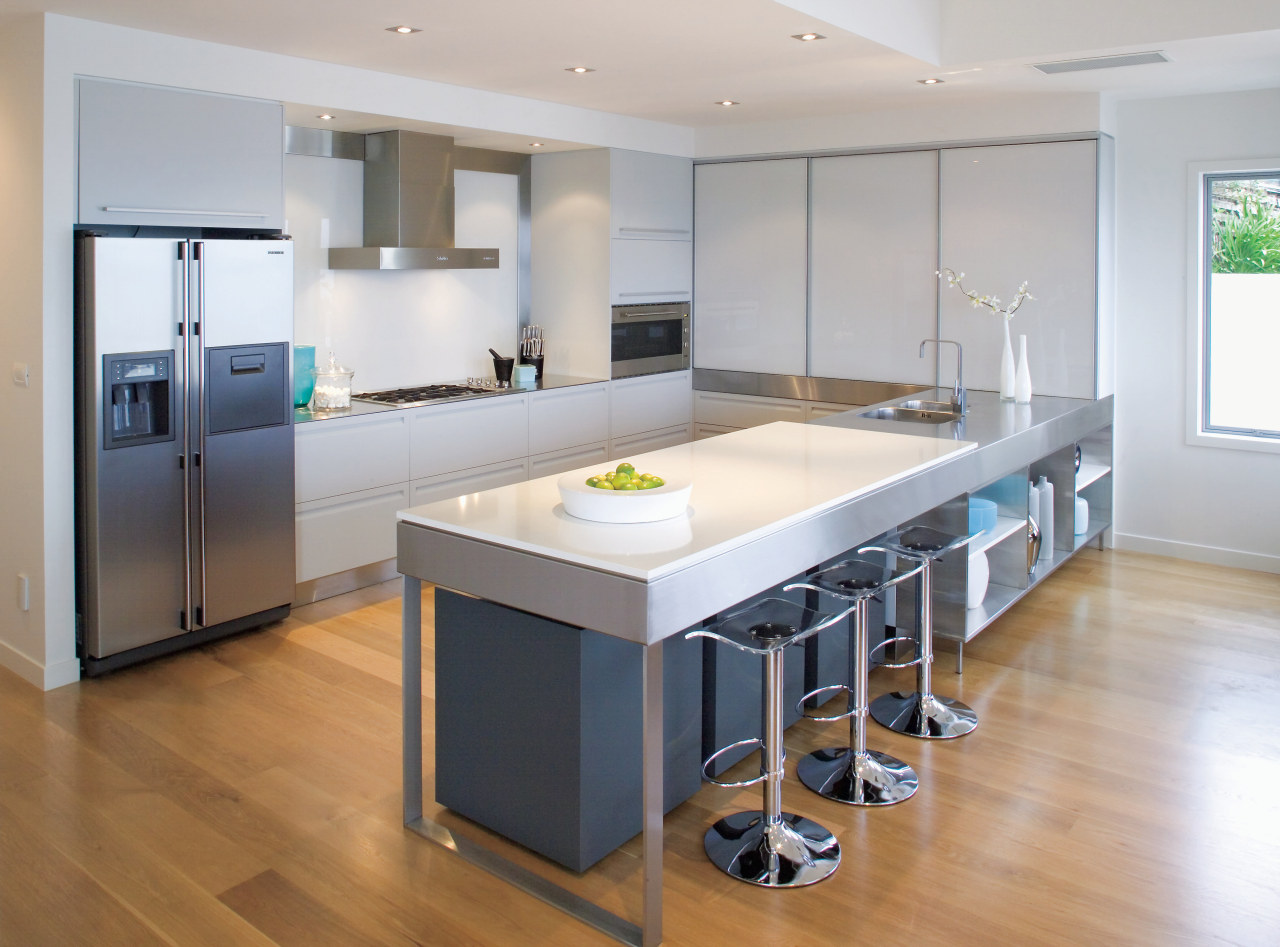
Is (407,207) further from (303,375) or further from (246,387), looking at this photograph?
(246,387)

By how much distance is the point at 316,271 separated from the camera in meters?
5.33

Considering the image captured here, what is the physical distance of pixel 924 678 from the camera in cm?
366

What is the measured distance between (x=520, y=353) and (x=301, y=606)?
2.12 metres

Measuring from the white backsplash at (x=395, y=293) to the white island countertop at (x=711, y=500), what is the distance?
230 centimetres

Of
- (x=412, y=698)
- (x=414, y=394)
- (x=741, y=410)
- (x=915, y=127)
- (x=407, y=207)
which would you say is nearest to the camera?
(x=412, y=698)

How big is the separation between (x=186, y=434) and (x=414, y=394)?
1.62 m

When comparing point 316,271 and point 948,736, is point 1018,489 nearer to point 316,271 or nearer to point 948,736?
point 948,736

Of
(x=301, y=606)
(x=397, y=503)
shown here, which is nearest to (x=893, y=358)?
(x=397, y=503)

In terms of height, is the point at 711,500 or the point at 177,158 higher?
the point at 177,158

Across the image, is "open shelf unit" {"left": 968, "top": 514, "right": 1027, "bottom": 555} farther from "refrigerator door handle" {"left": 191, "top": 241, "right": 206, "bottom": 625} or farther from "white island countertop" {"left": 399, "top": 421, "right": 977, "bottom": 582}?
"refrigerator door handle" {"left": 191, "top": 241, "right": 206, "bottom": 625}

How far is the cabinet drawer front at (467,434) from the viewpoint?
5.21 meters

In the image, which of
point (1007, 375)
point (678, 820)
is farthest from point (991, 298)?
point (678, 820)

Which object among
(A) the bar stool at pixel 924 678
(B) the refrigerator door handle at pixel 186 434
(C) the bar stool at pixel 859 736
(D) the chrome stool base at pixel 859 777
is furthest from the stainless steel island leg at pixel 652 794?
(B) the refrigerator door handle at pixel 186 434

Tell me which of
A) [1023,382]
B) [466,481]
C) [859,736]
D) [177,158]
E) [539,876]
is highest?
[177,158]
